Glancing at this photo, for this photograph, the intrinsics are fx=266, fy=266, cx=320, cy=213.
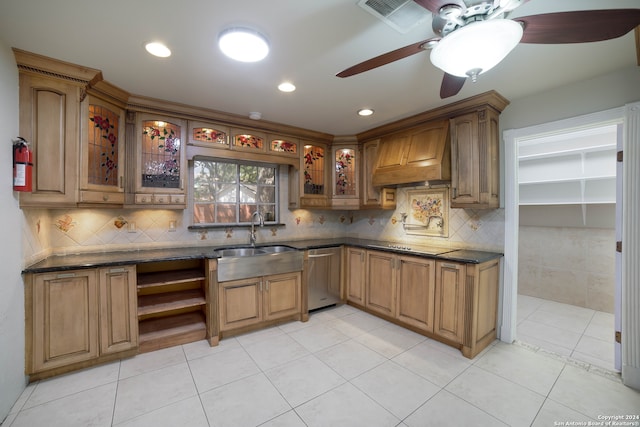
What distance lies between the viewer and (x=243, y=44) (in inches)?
64.5

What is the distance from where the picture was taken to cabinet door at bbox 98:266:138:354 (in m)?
2.22

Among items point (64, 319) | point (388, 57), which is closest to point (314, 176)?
point (388, 57)

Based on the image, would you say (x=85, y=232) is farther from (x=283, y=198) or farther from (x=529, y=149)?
(x=529, y=149)

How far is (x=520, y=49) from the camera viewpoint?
5.77 ft

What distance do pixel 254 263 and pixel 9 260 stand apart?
68.1 inches

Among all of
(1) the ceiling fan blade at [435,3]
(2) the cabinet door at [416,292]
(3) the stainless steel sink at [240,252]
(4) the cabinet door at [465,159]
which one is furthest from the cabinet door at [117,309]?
(4) the cabinet door at [465,159]

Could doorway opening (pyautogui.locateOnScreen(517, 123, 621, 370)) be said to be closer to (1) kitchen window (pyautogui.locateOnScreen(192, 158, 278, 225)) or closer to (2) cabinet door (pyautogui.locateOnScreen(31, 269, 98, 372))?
(1) kitchen window (pyautogui.locateOnScreen(192, 158, 278, 225))

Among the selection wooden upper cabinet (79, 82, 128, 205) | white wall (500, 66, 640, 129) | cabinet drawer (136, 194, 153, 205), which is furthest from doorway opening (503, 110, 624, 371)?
wooden upper cabinet (79, 82, 128, 205)

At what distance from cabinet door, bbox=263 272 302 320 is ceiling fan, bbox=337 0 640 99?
2.46 m

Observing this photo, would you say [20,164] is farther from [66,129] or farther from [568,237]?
[568,237]

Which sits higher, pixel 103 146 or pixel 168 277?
pixel 103 146

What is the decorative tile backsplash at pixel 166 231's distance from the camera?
2.39m

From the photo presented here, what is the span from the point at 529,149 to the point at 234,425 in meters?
4.75

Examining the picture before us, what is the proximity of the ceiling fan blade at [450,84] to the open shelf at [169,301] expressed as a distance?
278 cm
